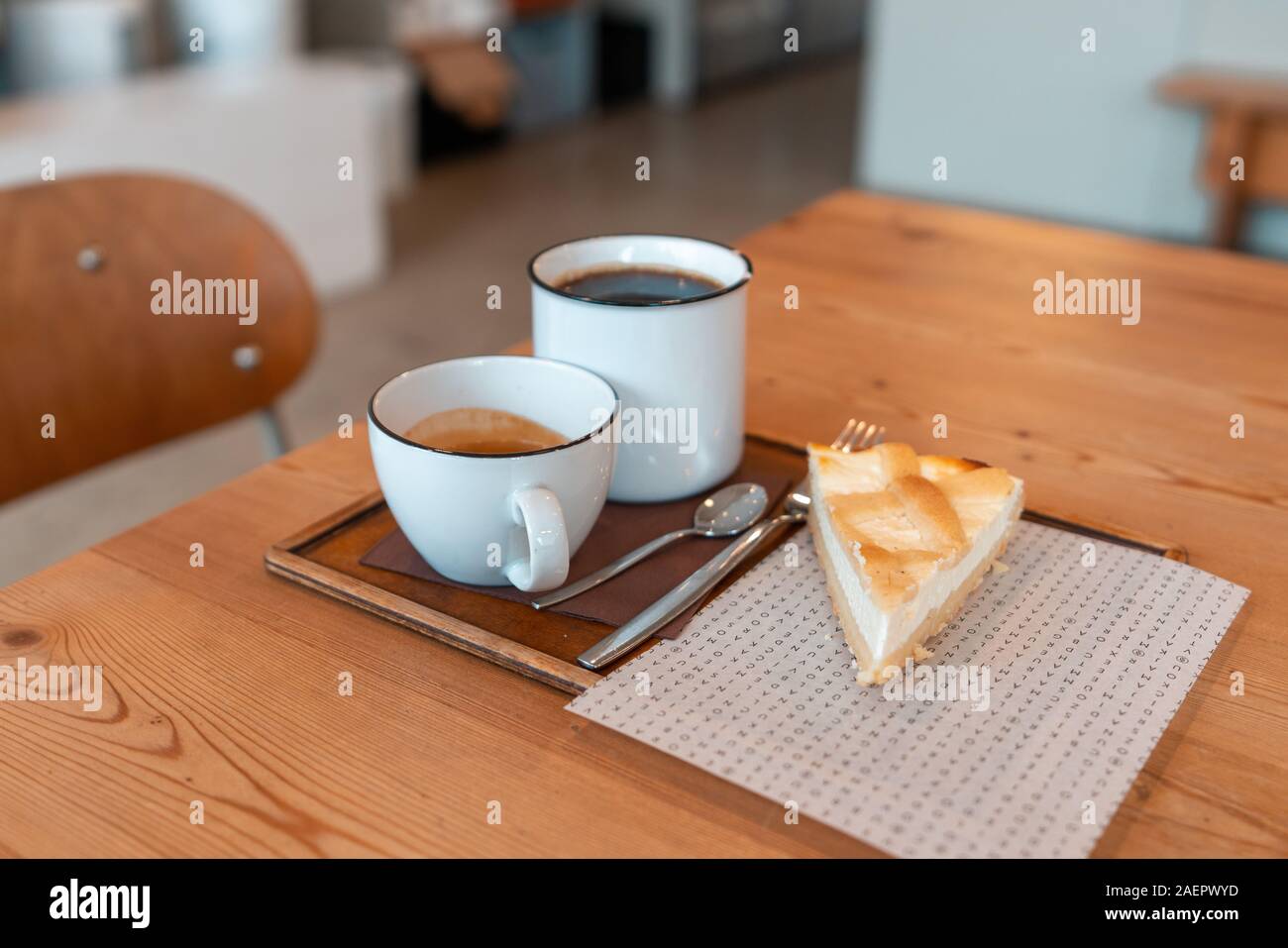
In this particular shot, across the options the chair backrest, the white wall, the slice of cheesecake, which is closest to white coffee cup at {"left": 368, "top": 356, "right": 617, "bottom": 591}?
the slice of cheesecake

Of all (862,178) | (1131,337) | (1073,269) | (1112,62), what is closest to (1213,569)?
(1131,337)

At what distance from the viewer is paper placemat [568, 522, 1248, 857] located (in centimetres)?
47

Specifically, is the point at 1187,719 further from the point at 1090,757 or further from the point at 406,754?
the point at 406,754

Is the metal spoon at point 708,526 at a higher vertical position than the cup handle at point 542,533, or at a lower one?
lower

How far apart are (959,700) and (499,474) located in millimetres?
227

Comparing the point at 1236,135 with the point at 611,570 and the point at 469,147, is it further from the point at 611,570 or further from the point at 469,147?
the point at 469,147

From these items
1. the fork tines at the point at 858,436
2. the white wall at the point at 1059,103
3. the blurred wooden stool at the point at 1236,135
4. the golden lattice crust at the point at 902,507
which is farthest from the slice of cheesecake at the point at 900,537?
the white wall at the point at 1059,103

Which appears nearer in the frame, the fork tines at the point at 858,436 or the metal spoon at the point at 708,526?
the metal spoon at the point at 708,526

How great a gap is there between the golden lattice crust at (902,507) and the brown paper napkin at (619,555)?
0.06 m

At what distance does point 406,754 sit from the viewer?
0.51 meters

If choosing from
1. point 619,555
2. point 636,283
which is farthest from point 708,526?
point 636,283

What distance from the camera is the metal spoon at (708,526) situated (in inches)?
24.1

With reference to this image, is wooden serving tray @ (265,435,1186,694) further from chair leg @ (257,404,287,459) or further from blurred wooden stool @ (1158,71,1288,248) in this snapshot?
blurred wooden stool @ (1158,71,1288,248)

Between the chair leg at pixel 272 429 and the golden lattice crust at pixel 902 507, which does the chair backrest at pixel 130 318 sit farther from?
the golden lattice crust at pixel 902 507
